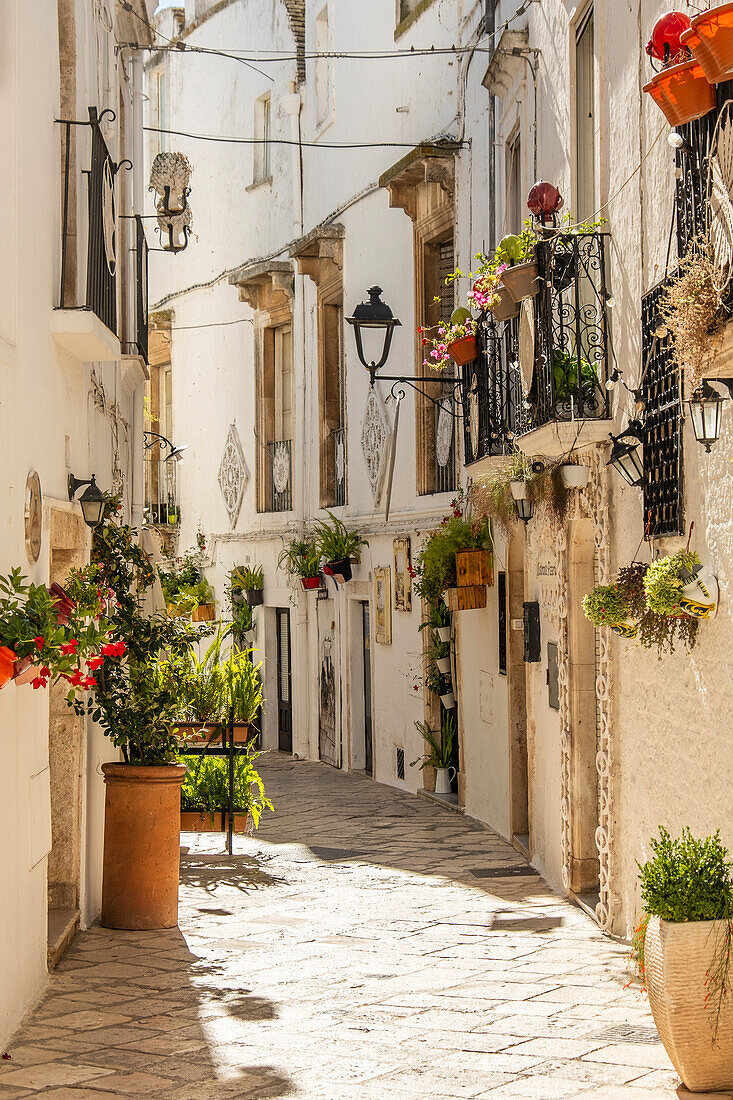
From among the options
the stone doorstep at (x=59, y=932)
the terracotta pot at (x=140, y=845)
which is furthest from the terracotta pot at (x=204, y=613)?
the stone doorstep at (x=59, y=932)

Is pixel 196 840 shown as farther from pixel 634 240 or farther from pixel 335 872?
pixel 634 240

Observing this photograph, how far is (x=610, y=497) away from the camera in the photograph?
8.07 meters

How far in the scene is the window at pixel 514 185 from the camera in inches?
450

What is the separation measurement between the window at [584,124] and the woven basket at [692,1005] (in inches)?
208

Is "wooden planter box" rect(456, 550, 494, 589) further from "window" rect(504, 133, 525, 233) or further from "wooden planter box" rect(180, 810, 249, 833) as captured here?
"wooden planter box" rect(180, 810, 249, 833)

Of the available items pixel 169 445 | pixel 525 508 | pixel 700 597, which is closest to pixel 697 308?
pixel 700 597

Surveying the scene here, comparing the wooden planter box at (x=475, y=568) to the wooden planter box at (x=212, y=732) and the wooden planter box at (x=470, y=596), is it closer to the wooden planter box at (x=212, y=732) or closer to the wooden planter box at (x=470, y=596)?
the wooden planter box at (x=470, y=596)

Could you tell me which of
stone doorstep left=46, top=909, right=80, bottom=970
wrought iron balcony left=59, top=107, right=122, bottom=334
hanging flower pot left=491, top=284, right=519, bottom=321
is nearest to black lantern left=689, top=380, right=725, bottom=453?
wrought iron balcony left=59, top=107, right=122, bottom=334

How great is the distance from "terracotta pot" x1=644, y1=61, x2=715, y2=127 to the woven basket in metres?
3.20

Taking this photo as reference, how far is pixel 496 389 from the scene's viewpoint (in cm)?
1058

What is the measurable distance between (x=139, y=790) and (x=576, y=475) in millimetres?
3307

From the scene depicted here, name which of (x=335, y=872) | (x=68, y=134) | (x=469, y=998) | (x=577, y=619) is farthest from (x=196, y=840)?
(x=68, y=134)

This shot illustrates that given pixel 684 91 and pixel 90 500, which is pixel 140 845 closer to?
pixel 90 500

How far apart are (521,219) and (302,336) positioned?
8.24m
